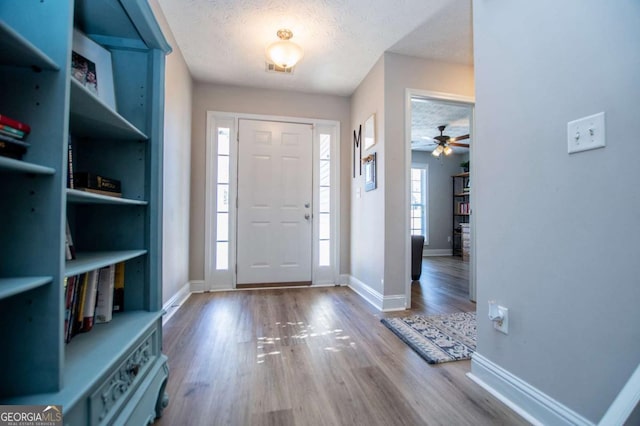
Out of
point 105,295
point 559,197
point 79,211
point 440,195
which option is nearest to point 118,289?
point 105,295

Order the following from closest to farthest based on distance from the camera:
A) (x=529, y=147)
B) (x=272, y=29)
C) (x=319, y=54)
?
(x=529, y=147) → (x=272, y=29) → (x=319, y=54)

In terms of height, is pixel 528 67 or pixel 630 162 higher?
pixel 528 67

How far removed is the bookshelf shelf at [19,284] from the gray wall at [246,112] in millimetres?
2624

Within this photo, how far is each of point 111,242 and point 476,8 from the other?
2.22 metres

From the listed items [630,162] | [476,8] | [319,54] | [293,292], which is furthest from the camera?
[293,292]

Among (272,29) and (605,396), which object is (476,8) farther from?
(605,396)

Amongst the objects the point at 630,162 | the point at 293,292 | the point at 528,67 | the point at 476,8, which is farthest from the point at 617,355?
the point at 293,292

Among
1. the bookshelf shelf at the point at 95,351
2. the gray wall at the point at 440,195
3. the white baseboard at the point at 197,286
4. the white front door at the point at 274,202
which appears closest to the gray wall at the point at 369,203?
the white front door at the point at 274,202

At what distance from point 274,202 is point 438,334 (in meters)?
2.24

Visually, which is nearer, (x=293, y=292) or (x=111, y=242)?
(x=111, y=242)

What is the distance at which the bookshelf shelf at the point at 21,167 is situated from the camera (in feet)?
1.84

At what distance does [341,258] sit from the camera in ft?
11.6

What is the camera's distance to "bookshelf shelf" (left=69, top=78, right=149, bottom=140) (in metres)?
0.87

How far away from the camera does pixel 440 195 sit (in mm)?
6598
